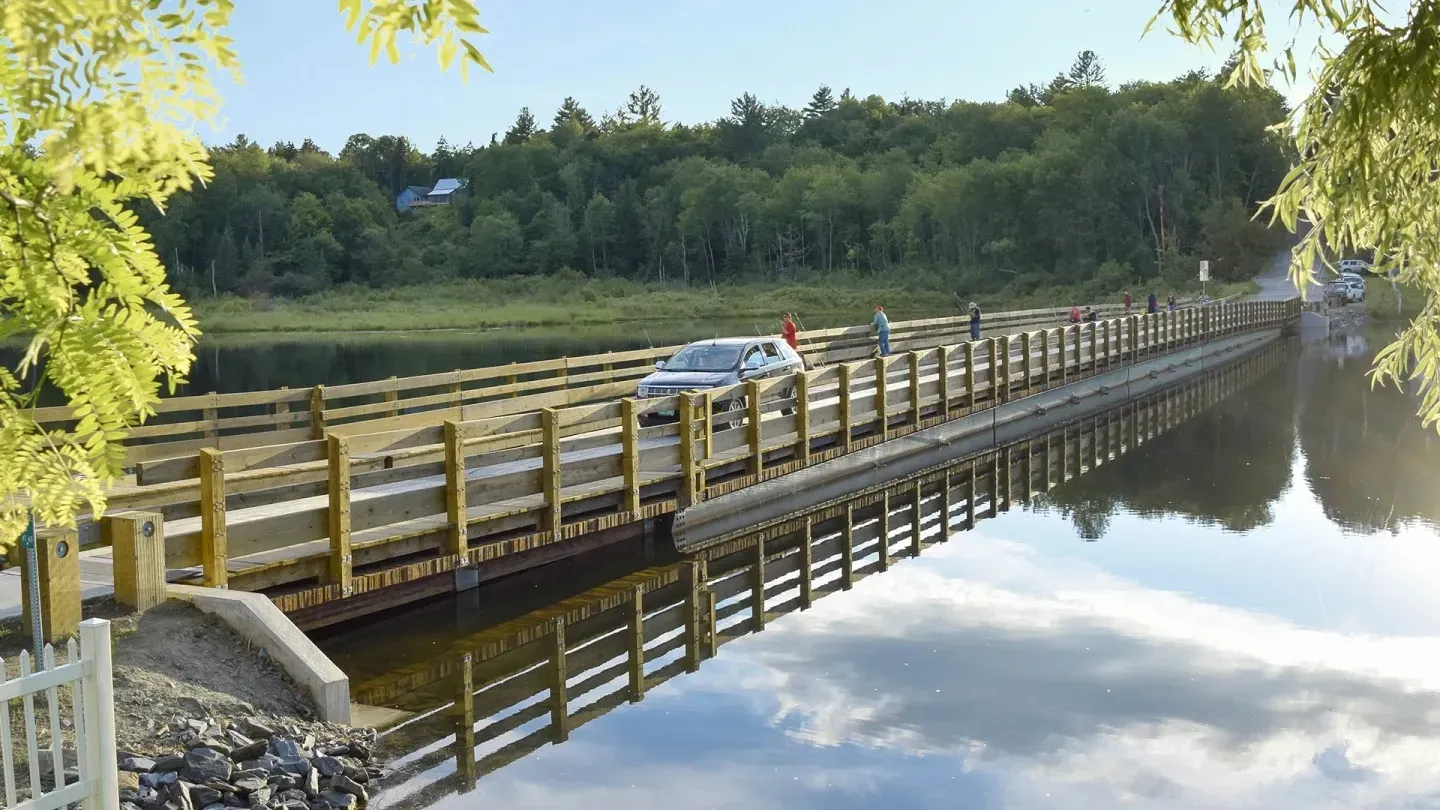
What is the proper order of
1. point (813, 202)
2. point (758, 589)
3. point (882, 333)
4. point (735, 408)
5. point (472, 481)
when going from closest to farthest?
point (472, 481) < point (758, 589) < point (735, 408) < point (882, 333) < point (813, 202)

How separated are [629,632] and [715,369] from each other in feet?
32.2

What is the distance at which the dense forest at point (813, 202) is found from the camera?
4368 inches

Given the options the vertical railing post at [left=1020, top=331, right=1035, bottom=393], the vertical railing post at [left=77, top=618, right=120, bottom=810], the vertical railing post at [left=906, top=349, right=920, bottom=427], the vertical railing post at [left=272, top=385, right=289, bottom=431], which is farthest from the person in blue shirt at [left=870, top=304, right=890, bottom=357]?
the vertical railing post at [left=77, top=618, right=120, bottom=810]

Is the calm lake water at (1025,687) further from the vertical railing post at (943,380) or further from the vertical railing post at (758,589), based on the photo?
the vertical railing post at (943,380)

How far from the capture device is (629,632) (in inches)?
545

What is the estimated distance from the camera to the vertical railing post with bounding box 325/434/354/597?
1245cm

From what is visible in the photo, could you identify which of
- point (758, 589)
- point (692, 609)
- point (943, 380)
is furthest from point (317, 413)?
point (943, 380)

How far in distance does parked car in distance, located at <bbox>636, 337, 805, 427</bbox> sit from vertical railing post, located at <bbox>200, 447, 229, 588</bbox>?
36.1 ft

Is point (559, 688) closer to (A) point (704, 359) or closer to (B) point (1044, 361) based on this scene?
(A) point (704, 359)

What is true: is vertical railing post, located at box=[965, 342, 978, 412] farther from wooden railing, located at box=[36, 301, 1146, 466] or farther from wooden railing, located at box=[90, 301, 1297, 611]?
wooden railing, located at box=[36, 301, 1146, 466]

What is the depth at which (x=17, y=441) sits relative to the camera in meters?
3.60

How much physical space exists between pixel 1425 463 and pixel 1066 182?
9322cm

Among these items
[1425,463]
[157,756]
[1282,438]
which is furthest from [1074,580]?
[1282,438]

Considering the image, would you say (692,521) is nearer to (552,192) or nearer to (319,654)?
(319,654)
